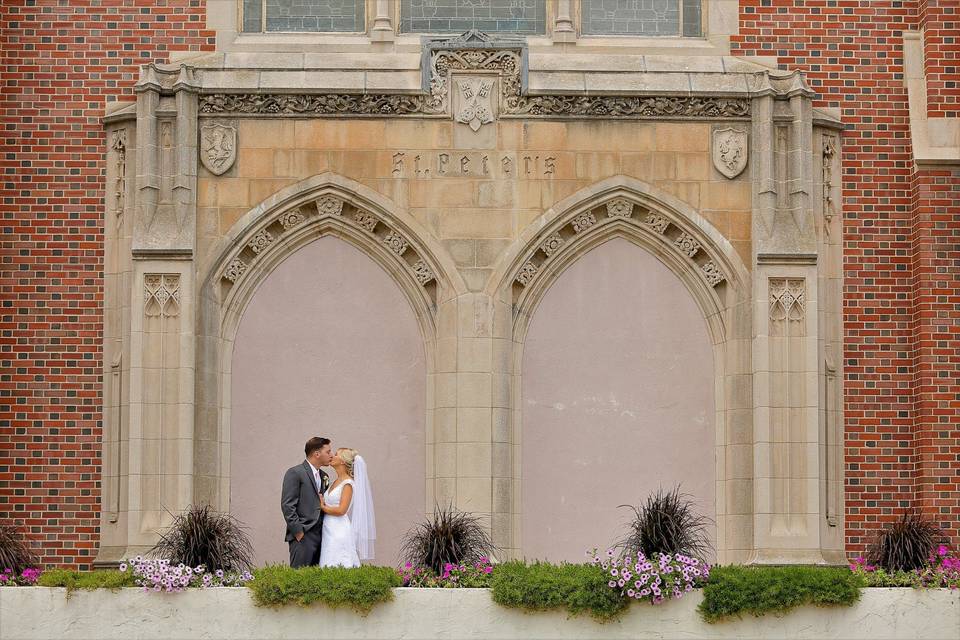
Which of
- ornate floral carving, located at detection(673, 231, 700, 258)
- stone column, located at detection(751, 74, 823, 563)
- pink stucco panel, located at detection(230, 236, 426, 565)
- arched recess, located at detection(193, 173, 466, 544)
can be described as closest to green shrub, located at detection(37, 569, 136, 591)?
arched recess, located at detection(193, 173, 466, 544)

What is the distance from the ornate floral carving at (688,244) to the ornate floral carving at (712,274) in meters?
0.19

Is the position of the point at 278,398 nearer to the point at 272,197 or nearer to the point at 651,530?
the point at 272,197

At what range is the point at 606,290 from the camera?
56.1 feet

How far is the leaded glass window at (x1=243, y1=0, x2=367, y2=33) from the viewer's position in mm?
17344

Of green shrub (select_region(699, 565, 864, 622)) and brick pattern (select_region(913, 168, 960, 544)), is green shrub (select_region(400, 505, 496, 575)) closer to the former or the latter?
green shrub (select_region(699, 565, 864, 622))

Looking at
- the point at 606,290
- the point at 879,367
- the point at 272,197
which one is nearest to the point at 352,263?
→ the point at 272,197

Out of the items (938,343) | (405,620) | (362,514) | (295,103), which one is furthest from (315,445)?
(938,343)

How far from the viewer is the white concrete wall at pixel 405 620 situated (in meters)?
12.8

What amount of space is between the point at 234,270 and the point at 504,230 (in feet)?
8.90

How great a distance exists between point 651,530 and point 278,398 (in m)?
4.60

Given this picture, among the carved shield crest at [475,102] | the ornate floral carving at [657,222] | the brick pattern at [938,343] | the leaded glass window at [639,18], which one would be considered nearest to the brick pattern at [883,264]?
the brick pattern at [938,343]

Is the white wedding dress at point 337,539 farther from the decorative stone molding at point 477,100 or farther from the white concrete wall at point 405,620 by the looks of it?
the decorative stone molding at point 477,100

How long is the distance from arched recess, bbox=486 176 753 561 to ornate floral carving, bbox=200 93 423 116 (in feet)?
6.61

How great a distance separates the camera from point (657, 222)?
55.7 feet
